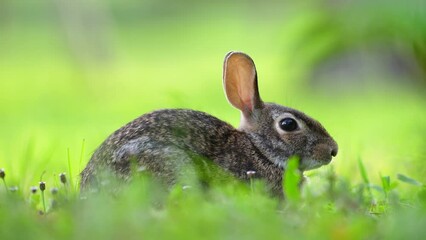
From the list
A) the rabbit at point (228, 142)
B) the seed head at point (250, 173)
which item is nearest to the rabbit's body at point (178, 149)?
the rabbit at point (228, 142)

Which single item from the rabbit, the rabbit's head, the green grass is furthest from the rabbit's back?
the green grass

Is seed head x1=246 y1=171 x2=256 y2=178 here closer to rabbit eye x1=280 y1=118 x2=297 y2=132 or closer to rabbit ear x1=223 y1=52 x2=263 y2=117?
rabbit eye x1=280 y1=118 x2=297 y2=132

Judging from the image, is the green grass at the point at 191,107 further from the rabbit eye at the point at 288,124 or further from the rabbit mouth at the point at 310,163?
the rabbit eye at the point at 288,124

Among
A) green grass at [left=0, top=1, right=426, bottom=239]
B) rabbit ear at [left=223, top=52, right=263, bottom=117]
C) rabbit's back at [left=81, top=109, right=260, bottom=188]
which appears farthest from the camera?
rabbit ear at [left=223, top=52, right=263, bottom=117]

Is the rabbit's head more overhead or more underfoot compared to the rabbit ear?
more underfoot

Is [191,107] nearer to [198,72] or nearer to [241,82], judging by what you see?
[241,82]

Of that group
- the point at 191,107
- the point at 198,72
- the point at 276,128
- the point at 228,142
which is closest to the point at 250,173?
the point at 228,142

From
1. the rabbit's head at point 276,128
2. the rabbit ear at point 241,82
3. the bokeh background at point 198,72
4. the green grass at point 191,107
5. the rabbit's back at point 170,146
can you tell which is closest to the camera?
the green grass at point 191,107
